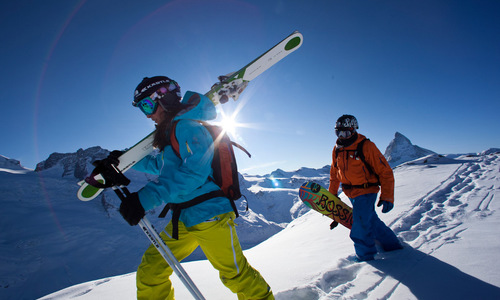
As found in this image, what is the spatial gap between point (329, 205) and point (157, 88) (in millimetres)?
4508

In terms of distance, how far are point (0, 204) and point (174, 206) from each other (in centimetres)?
11056

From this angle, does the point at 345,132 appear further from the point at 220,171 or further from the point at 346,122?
the point at 220,171

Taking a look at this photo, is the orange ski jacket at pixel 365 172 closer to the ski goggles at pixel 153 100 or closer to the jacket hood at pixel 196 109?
the jacket hood at pixel 196 109

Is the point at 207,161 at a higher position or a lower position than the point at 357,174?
higher

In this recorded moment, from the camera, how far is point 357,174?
3936 millimetres

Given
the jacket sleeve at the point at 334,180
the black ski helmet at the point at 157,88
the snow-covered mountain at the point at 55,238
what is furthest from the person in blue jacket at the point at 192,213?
the snow-covered mountain at the point at 55,238

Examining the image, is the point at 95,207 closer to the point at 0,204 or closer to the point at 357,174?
the point at 0,204

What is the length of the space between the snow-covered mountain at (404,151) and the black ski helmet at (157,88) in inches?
8230

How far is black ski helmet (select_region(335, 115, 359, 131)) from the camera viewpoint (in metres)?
4.16

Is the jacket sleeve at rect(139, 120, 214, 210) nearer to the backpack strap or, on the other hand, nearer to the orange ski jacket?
the backpack strap

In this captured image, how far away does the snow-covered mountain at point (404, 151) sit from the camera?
179250 millimetres

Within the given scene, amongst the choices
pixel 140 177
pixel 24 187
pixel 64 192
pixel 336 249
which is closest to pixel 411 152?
pixel 140 177

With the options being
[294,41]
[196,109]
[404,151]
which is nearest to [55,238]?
[196,109]

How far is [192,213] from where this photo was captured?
2186 millimetres
